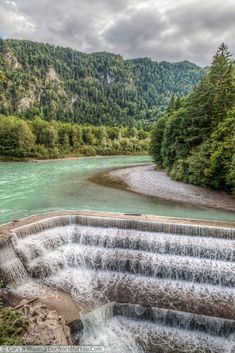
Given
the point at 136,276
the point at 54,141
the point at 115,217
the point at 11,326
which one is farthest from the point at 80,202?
the point at 54,141

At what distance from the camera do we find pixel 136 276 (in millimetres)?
11594

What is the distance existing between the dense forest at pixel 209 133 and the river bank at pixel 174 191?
1.09 metres

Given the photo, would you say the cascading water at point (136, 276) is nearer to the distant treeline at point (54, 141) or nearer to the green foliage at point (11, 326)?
the green foliage at point (11, 326)

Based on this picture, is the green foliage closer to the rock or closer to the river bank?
the rock

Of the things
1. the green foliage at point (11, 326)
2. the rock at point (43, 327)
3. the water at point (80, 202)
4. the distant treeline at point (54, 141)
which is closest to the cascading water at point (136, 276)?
the rock at point (43, 327)

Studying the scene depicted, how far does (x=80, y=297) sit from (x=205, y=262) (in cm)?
575

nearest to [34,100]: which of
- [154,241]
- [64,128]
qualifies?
[64,128]

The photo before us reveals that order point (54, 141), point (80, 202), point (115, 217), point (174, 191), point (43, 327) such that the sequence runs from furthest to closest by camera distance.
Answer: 1. point (54, 141)
2. point (174, 191)
3. point (80, 202)
4. point (115, 217)
5. point (43, 327)

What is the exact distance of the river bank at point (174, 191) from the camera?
69.9 ft

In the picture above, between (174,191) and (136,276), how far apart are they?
14.4 metres

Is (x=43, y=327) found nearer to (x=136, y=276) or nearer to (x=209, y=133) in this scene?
(x=136, y=276)

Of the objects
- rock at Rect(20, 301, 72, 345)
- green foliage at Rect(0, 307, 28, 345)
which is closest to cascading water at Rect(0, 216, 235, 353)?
rock at Rect(20, 301, 72, 345)

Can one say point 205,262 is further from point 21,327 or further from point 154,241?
point 21,327

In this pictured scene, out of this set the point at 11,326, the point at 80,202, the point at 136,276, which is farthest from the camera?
the point at 80,202
